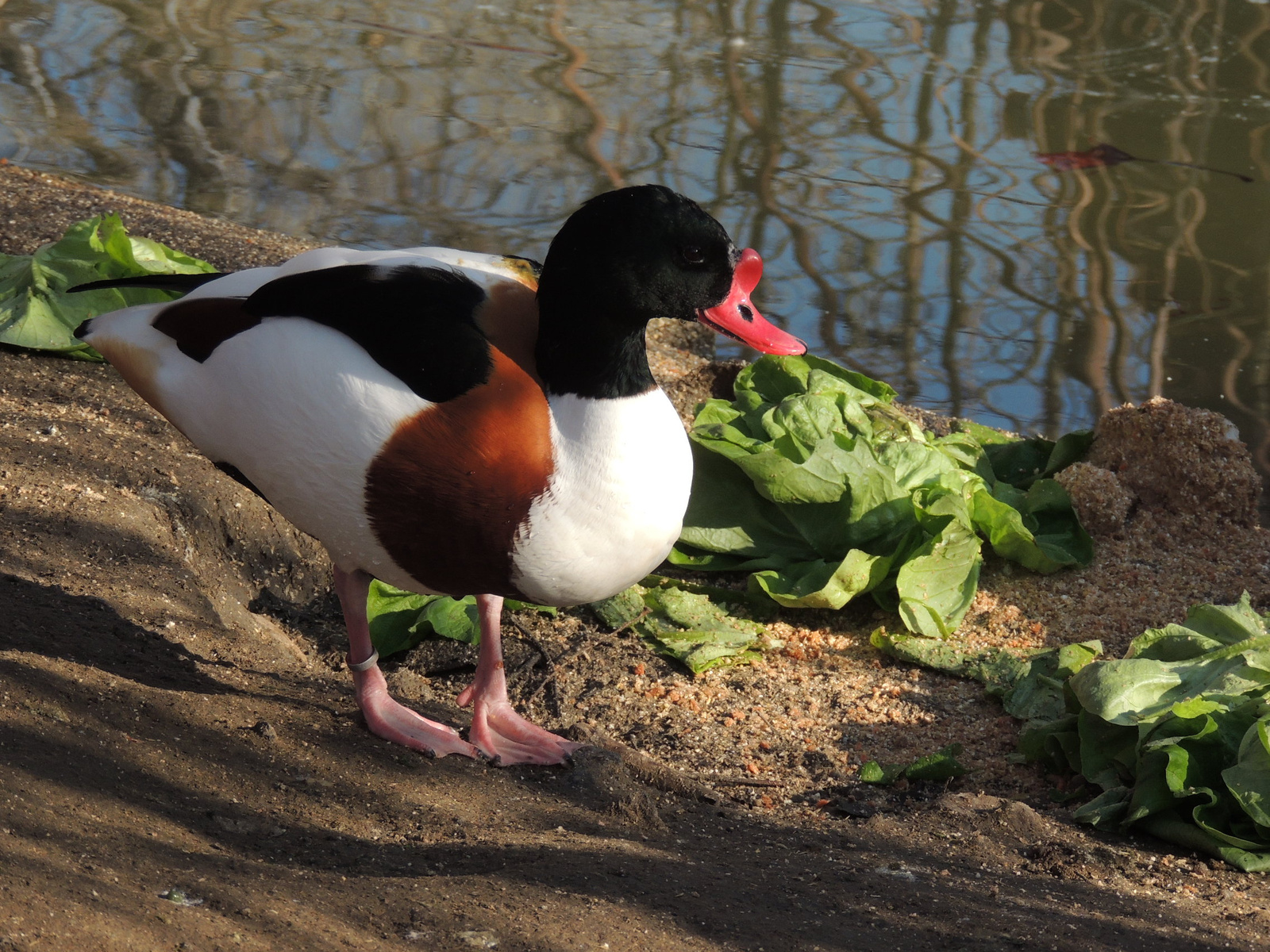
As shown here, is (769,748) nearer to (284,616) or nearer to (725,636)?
(725,636)

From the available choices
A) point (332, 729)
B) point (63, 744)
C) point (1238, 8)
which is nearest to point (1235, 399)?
point (332, 729)

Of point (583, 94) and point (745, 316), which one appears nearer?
point (745, 316)

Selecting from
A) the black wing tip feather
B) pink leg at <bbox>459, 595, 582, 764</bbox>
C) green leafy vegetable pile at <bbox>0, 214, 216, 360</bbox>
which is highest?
the black wing tip feather

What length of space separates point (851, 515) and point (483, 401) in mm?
1709

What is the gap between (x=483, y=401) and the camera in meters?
2.34

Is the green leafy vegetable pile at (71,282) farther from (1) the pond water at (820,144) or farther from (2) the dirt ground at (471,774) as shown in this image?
(1) the pond water at (820,144)

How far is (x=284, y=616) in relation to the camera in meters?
3.62

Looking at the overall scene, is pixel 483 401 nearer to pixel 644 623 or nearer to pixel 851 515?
pixel 644 623

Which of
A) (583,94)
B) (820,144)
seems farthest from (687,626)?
(583,94)

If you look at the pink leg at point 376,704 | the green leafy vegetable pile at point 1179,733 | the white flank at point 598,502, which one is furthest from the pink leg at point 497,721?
the green leafy vegetable pile at point 1179,733

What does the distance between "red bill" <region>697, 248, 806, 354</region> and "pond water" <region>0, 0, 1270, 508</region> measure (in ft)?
9.28

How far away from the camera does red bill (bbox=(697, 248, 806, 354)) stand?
100 inches

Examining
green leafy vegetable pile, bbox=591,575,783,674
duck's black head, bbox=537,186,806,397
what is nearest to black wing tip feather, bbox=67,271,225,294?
duck's black head, bbox=537,186,806,397

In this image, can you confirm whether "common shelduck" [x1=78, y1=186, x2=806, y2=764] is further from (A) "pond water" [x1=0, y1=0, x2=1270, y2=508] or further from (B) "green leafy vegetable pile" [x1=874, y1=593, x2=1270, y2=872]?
(A) "pond water" [x1=0, y1=0, x2=1270, y2=508]
